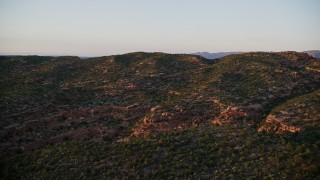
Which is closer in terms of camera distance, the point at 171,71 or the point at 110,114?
the point at 110,114

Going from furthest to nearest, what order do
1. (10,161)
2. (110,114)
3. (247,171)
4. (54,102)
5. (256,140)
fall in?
1. (54,102)
2. (110,114)
3. (10,161)
4. (256,140)
5. (247,171)

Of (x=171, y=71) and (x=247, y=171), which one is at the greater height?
(x=171, y=71)

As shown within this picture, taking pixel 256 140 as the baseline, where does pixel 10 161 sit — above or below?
below

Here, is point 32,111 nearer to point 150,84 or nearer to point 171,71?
point 150,84

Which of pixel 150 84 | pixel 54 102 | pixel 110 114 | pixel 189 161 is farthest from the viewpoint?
pixel 150 84

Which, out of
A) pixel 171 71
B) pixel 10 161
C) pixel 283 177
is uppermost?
pixel 171 71

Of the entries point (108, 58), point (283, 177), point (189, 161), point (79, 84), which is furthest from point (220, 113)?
point (108, 58)

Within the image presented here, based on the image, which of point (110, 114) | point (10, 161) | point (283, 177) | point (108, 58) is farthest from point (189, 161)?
point (108, 58)

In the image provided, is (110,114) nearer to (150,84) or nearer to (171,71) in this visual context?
(150,84)

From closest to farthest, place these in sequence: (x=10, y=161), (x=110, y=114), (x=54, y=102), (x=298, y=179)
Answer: (x=298, y=179) < (x=10, y=161) < (x=110, y=114) < (x=54, y=102)
